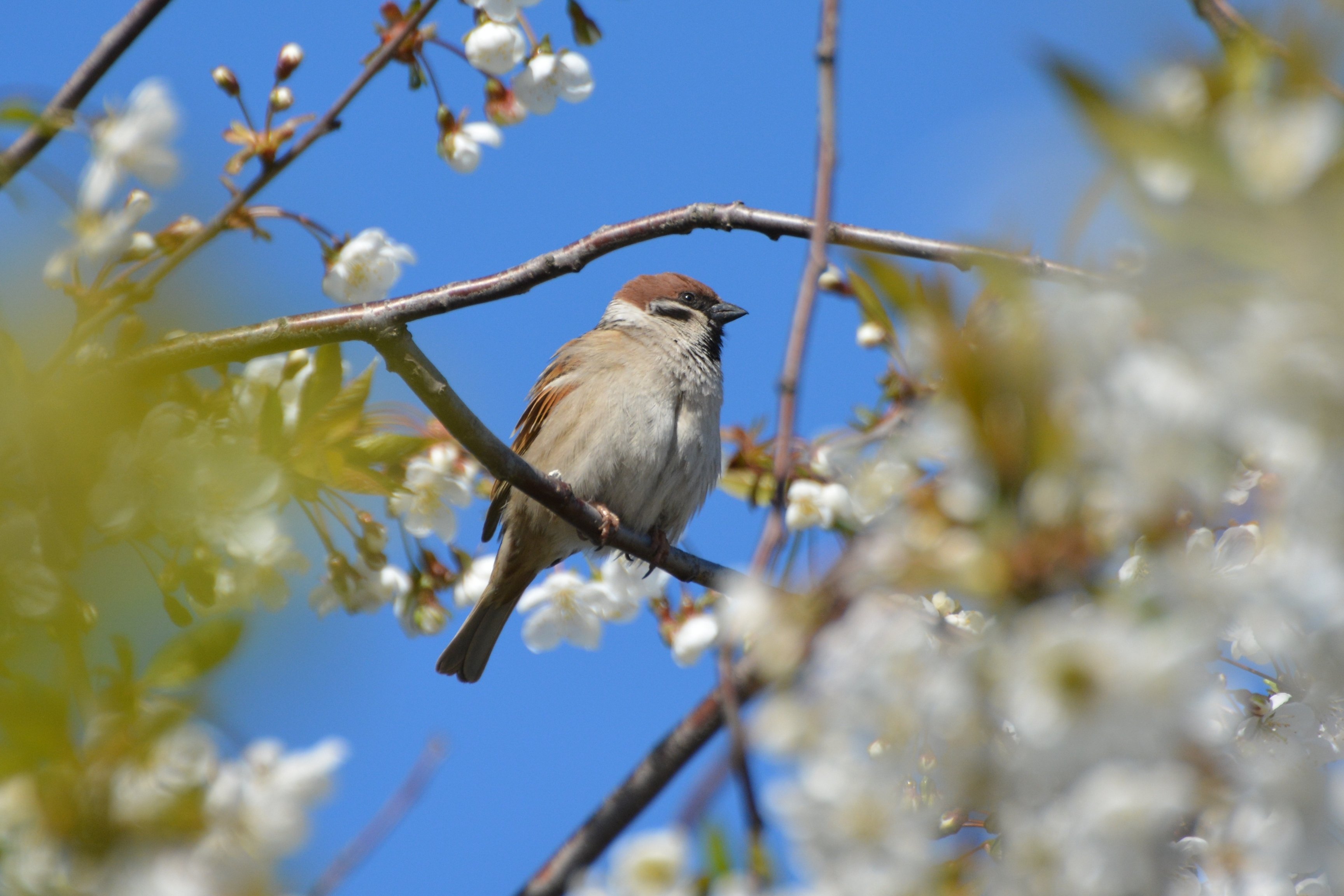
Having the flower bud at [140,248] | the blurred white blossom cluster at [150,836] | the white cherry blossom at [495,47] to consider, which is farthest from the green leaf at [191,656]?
the white cherry blossom at [495,47]

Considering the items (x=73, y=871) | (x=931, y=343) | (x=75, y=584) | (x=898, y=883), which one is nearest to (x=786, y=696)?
(x=898, y=883)

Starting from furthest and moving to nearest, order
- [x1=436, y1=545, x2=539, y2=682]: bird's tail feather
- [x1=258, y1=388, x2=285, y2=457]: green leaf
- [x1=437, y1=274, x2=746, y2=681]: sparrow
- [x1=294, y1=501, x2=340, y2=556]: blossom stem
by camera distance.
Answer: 1. [x1=436, y1=545, x2=539, y2=682]: bird's tail feather
2. [x1=437, y1=274, x2=746, y2=681]: sparrow
3. [x1=294, y1=501, x2=340, y2=556]: blossom stem
4. [x1=258, y1=388, x2=285, y2=457]: green leaf

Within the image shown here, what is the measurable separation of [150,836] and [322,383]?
117 cm

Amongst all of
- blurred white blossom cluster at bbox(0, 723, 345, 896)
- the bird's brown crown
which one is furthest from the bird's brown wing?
blurred white blossom cluster at bbox(0, 723, 345, 896)

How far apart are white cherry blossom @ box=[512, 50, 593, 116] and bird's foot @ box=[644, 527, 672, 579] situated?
170cm

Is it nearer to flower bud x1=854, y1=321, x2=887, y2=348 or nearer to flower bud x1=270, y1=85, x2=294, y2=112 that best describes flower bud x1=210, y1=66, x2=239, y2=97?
flower bud x1=270, y1=85, x2=294, y2=112

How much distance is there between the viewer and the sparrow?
512 cm

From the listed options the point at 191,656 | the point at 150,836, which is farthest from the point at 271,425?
the point at 150,836

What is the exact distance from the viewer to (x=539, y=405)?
563 cm

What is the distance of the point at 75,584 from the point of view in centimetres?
149

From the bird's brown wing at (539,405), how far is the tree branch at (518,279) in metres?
2.35

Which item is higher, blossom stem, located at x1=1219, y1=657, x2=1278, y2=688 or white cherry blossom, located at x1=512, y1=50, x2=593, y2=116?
white cherry blossom, located at x1=512, y1=50, x2=593, y2=116

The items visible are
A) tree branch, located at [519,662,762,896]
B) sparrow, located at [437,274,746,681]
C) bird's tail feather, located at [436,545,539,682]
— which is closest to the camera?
tree branch, located at [519,662,762,896]

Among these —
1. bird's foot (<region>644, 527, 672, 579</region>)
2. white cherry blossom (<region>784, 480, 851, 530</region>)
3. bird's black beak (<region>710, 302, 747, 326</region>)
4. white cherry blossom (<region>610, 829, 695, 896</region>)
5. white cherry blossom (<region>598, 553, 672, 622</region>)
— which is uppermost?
Answer: bird's black beak (<region>710, 302, 747, 326</region>)
